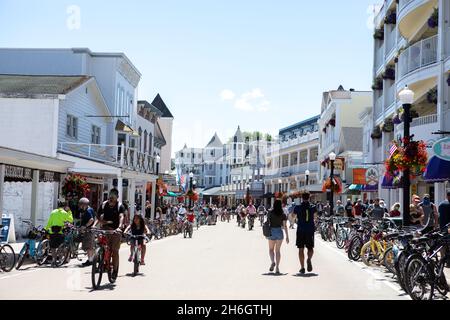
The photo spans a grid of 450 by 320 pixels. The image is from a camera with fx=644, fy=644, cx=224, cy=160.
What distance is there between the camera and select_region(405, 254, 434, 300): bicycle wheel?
419 inches

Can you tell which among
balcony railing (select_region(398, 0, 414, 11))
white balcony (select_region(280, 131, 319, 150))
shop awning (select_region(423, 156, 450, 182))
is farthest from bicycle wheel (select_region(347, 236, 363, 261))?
white balcony (select_region(280, 131, 319, 150))

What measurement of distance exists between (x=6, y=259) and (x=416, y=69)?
64.7 ft

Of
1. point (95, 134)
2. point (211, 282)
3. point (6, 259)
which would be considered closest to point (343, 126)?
point (95, 134)

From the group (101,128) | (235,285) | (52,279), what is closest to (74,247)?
(52,279)

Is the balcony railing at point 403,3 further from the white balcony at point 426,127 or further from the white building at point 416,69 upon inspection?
the white balcony at point 426,127

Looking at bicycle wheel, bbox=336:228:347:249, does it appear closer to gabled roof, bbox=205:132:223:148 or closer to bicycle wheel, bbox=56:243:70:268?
bicycle wheel, bbox=56:243:70:268

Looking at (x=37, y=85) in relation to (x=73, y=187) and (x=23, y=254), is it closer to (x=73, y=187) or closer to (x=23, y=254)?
(x=73, y=187)

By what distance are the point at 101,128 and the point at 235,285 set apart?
26.7 metres

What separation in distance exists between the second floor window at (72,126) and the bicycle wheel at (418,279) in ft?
77.0

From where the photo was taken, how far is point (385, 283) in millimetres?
13383

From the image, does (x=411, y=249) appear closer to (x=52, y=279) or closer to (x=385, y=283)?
(x=385, y=283)

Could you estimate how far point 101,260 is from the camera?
12.0m

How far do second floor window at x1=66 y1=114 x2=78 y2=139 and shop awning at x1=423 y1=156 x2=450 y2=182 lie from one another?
17.6 meters

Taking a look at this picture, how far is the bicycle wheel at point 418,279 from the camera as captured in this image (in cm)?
1063
